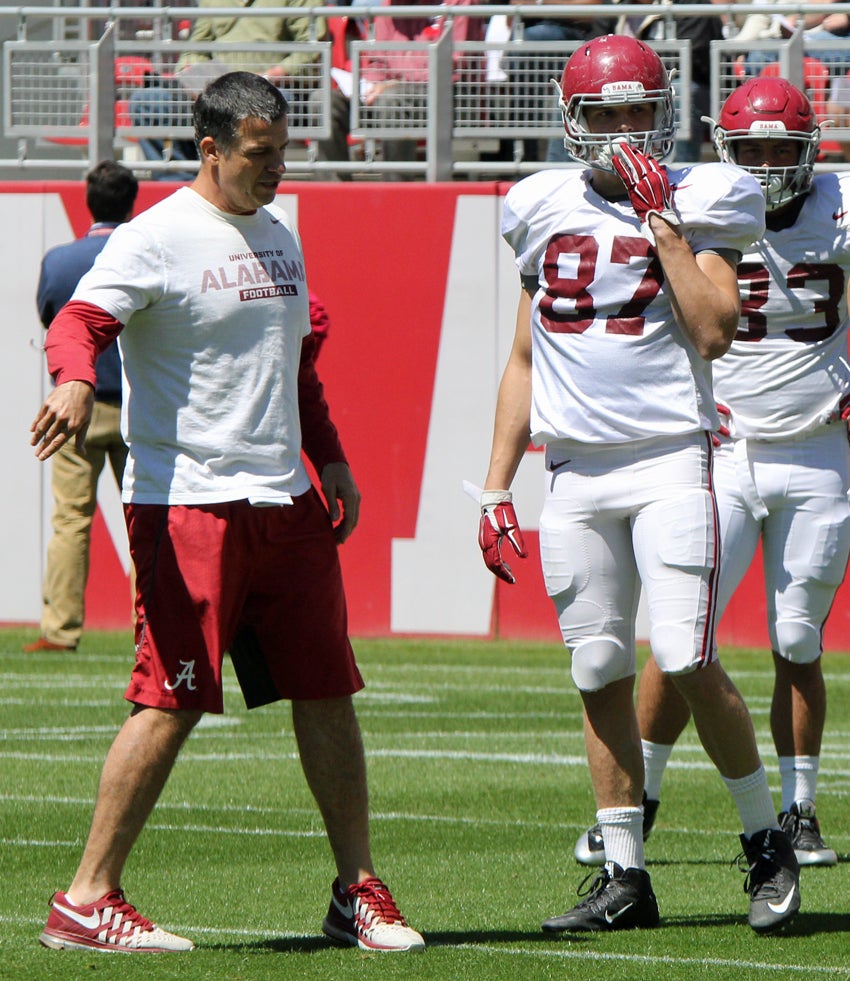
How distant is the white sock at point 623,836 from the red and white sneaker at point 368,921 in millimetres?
538

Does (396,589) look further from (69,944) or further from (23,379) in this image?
(69,944)

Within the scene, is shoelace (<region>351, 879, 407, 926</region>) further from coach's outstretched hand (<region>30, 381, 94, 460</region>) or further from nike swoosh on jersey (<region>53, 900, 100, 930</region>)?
coach's outstretched hand (<region>30, 381, 94, 460</region>)

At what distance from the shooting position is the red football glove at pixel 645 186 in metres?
4.36

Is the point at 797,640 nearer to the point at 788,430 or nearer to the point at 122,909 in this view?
the point at 788,430

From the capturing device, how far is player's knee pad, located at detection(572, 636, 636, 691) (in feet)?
14.9

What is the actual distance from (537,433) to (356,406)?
655cm

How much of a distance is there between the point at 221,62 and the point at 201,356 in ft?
25.1

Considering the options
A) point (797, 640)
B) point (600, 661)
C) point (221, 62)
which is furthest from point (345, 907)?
point (221, 62)

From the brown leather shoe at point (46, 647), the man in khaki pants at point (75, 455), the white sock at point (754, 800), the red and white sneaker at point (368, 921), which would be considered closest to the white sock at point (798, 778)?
the white sock at point (754, 800)

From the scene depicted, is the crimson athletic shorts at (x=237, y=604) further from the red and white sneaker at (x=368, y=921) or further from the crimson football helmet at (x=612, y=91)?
the crimson football helmet at (x=612, y=91)

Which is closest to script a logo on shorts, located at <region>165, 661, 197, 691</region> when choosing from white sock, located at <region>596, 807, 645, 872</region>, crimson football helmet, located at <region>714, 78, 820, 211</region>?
white sock, located at <region>596, 807, 645, 872</region>

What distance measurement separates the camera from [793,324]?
227 inches

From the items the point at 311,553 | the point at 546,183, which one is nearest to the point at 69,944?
the point at 311,553

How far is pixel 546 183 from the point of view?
464 cm
